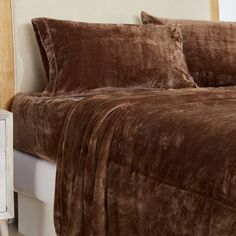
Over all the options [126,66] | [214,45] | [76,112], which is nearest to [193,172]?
[76,112]

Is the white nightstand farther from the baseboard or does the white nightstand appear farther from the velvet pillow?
the velvet pillow

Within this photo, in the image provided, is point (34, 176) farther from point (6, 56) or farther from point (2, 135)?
point (6, 56)

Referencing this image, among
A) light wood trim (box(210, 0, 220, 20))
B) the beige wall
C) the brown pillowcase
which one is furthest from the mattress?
light wood trim (box(210, 0, 220, 20))

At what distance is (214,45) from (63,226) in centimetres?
131

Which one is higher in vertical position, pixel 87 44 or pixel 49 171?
pixel 87 44

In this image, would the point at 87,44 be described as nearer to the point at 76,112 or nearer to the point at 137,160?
the point at 76,112

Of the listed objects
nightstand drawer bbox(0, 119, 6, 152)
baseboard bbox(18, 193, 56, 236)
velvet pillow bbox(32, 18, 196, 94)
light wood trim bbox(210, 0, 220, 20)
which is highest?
light wood trim bbox(210, 0, 220, 20)

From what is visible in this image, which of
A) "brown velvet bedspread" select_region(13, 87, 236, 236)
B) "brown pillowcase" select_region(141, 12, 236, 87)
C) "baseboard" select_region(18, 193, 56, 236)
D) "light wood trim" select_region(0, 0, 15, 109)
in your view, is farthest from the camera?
"brown pillowcase" select_region(141, 12, 236, 87)

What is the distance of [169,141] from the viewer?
1.43 m

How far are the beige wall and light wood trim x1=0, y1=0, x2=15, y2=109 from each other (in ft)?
0.09

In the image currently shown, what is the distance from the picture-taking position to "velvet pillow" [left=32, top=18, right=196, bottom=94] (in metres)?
2.24

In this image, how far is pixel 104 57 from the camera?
2277 mm

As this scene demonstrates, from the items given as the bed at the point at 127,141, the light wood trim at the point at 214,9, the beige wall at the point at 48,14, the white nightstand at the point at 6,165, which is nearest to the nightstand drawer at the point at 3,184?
the white nightstand at the point at 6,165

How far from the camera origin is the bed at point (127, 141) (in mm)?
1307
